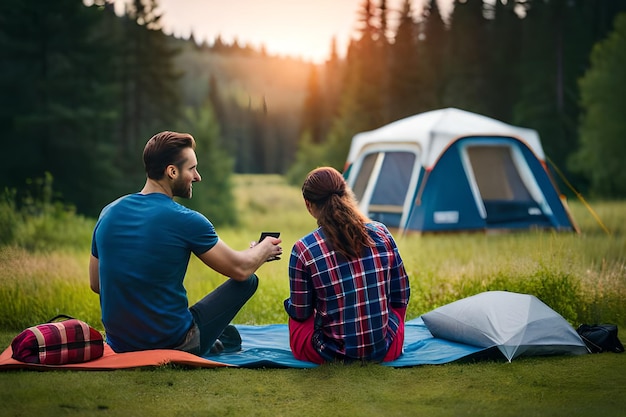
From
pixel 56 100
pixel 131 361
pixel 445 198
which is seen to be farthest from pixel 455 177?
pixel 56 100

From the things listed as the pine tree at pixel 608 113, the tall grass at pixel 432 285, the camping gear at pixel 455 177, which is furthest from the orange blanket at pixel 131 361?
the pine tree at pixel 608 113

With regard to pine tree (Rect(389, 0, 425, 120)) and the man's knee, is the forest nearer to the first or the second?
pine tree (Rect(389, 0, 425, 120))

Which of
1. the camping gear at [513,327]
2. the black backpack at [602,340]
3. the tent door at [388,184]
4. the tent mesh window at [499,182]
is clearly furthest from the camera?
the tent mesh window at [499,182]

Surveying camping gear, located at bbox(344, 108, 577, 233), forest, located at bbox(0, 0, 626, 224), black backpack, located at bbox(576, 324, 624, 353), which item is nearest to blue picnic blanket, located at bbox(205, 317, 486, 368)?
black backpack, located at bbox(576, 324, 624, 353)

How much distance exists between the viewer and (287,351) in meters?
3.83

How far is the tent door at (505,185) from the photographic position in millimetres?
10148

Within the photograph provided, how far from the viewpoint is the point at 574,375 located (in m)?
3.40

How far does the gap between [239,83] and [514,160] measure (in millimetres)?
31121

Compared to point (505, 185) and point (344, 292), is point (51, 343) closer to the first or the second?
point (344, 292)

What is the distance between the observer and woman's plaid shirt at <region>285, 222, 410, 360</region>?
336 cm

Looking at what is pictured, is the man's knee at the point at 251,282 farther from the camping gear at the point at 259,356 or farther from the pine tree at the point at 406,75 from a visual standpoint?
the pine tree at the point at 406,75

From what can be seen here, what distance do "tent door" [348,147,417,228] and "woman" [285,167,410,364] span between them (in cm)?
647

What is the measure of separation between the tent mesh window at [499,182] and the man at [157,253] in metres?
7.41

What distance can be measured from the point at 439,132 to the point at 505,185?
1.53 meters
